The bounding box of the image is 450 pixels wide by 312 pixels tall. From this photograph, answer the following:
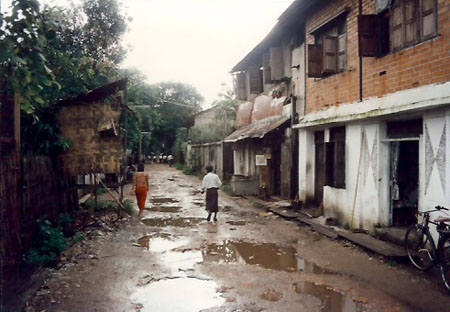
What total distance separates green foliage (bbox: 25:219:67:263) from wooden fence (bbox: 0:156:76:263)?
0.12m

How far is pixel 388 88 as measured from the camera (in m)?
8.29

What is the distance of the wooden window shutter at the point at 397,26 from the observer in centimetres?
800

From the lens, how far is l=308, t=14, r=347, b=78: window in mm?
10453

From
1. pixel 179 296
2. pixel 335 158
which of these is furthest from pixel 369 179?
pixel 179 296

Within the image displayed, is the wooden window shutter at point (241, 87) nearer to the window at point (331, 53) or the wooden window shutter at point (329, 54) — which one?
the window at point (331, 53)

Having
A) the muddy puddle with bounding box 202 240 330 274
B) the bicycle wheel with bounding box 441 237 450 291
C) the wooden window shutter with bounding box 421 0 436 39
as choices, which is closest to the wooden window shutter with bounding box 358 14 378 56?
the wooden window shutter with bounding box 421 0 436 39

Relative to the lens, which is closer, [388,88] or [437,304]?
[437,304]

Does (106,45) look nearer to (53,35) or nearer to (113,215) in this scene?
(113,215)

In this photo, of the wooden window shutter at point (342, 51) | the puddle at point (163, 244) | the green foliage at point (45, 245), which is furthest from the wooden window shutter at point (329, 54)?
the green foliage at point (45, 245)

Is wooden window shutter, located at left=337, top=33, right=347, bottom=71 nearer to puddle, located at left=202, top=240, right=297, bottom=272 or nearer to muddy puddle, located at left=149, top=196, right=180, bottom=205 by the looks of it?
puddle, located at left=202, top=240, right=297, bottom=272

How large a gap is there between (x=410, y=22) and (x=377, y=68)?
122 cm

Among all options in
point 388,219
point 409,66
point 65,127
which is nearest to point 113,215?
point 65,127

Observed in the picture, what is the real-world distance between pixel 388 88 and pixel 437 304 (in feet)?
15.0

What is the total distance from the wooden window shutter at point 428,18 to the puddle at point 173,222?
7090 mm
